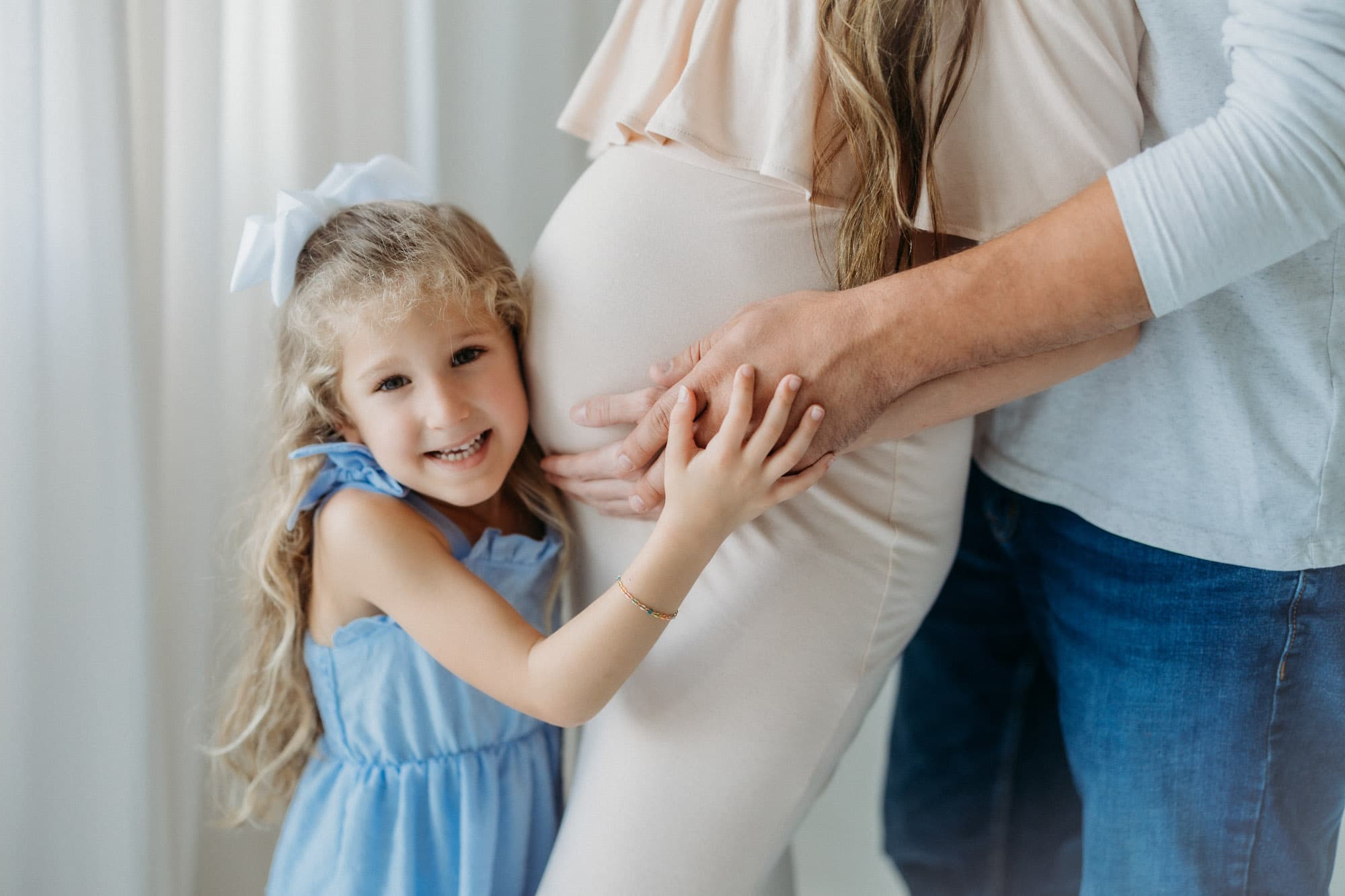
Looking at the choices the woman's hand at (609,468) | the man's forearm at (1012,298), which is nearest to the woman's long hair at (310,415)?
the woman's hand at (609,468)

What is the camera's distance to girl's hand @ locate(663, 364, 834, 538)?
73cm

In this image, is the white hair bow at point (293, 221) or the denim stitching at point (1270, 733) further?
the white hair bow at point (293, 221)

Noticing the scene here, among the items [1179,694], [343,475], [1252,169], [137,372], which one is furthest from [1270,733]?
[137,372]

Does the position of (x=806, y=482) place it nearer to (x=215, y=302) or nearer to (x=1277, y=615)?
Answer: (x=1277, y=615)

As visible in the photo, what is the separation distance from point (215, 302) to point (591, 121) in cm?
47

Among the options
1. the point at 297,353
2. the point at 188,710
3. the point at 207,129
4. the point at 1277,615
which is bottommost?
the point at 188,710

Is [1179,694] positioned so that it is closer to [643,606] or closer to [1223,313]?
[1223,313]

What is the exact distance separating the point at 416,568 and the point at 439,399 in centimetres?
15

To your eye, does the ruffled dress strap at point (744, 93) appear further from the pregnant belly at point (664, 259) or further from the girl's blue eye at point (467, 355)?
the girl's blue eye at point (467, 355)

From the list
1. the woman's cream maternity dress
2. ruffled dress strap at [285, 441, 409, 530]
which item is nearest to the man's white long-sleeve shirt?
the woman's cream maternity dress

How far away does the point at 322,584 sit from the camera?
0.95m

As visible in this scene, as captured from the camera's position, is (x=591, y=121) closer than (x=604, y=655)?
No

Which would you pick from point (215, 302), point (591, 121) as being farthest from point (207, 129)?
point (591, 121)

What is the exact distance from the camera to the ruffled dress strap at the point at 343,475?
2.96ft
